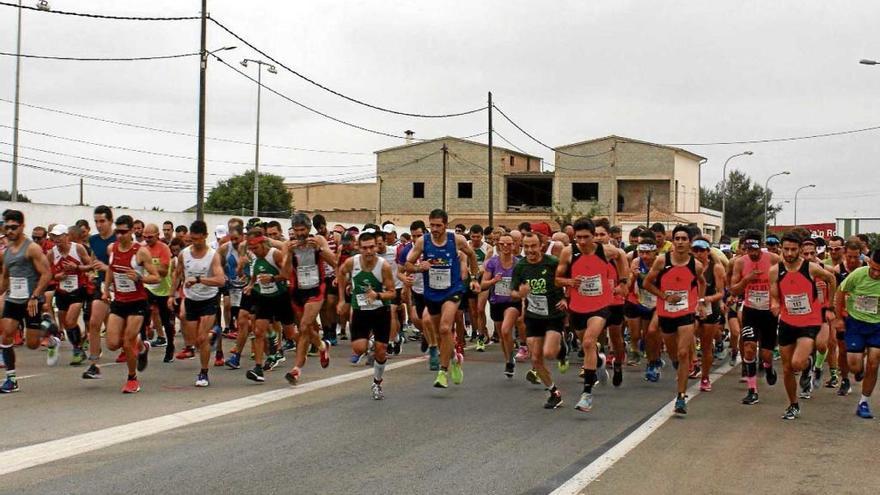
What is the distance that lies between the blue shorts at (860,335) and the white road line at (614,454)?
6.66 feet

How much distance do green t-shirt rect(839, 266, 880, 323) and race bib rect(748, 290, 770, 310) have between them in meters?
1.70

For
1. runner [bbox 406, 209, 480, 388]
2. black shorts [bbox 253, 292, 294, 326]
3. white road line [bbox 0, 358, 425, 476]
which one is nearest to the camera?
Answer: white road line [bbox 0, 358, 425, 476]

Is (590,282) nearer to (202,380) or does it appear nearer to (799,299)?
(799,299)

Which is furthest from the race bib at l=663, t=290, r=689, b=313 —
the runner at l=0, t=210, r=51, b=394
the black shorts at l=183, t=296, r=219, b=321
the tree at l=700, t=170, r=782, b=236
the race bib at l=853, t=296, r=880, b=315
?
the tree at l=700, t=170, r=782, b=236

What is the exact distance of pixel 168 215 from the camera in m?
28.5

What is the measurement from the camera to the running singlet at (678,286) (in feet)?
36.6

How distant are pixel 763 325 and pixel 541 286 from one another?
345 centimetres

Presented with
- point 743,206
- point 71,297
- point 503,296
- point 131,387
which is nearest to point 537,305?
point 503,296

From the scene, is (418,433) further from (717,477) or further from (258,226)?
(258,226)

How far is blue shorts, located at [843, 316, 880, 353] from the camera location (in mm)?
10586

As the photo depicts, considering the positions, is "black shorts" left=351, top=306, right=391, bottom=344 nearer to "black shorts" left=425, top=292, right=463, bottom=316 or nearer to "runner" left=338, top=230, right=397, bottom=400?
"runner" left=338, top=230, right=397, bottom=400

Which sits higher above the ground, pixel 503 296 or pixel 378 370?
pixel 503 296

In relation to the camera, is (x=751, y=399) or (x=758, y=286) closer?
(x=751, y=399)

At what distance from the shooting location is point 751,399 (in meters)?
11.6
